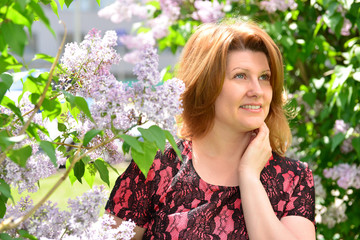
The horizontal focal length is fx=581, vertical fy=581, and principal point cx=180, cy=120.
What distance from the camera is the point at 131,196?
1.85 m

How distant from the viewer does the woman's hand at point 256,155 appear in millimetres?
1788

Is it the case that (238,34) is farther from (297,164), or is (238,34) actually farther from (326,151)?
(326,151)

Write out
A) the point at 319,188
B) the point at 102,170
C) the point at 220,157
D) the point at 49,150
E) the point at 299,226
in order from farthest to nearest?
the point at 319,188 < the point at 220,157 < the point at 299,226 < the point at 102,170 < the point at 49,150

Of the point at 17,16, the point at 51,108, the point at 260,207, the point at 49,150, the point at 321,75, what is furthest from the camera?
the point at 321,75

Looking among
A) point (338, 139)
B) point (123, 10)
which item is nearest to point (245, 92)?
point (338, 139)

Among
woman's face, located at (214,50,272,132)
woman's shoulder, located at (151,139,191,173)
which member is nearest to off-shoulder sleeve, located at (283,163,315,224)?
woman's face, located at (214,50,272,132)

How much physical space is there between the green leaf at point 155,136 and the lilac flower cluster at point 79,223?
151 millimetres

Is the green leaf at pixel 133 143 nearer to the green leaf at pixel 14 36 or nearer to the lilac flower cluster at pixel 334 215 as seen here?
the green leaf at pixel 14 36

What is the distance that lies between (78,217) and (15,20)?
0.38 metres

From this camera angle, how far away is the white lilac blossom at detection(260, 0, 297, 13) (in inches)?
122

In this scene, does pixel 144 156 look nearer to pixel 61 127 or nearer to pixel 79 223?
pixel 79 223

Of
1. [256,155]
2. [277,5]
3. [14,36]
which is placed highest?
[14,36]

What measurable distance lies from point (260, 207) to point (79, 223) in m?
0.78

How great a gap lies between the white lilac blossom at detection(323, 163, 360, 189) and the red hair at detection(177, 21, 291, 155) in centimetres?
112
